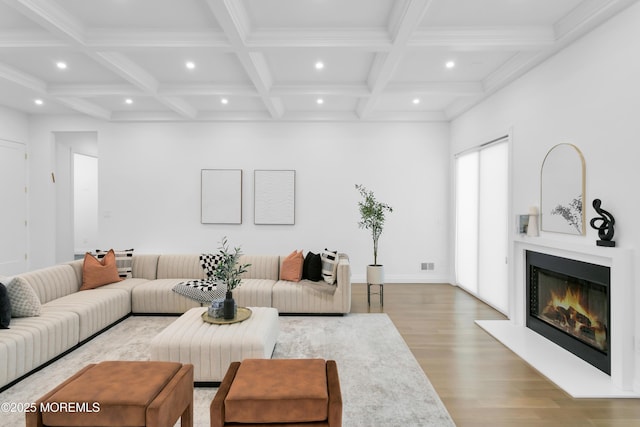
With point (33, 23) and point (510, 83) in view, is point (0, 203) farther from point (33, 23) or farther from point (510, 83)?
point (510, 83)

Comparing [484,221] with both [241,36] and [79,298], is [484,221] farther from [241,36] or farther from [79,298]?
[79,298]

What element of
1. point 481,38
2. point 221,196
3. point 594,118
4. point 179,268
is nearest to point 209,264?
point 179,268

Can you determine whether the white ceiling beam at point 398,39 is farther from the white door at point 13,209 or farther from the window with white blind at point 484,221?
the white door at point 13,209

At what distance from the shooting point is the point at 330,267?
4.78m

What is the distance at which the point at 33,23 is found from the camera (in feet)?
11.2

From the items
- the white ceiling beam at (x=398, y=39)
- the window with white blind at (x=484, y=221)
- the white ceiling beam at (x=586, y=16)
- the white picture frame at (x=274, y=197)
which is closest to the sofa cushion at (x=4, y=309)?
the white picture frame at (x=274, y=197)

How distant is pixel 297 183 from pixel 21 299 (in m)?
4.31

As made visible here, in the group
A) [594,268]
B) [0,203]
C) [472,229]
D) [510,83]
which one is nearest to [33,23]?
[0,203]

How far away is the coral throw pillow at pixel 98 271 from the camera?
4406 millimetres

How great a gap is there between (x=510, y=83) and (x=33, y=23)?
17.1ft

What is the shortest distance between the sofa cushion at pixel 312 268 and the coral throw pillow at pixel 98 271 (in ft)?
8.20

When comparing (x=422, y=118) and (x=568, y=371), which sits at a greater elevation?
(x=422, y=118)

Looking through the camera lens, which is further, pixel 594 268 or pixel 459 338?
pixel 459 338

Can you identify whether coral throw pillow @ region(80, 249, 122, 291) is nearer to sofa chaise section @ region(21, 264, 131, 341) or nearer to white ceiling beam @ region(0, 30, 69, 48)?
sofa chaise section @ region(21, 264, 131, 341)
